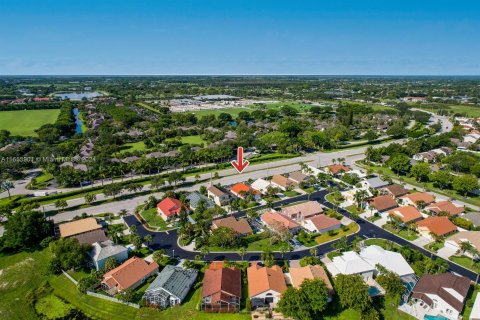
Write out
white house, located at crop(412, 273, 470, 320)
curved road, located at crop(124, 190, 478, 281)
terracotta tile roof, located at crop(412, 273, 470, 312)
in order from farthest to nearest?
curved road, located at crop(124, 190, 478, 281) → terracotta tile roof, located at crop(412, 273, 470, 312) → white house, located at crop(412, 273, 470, 320)

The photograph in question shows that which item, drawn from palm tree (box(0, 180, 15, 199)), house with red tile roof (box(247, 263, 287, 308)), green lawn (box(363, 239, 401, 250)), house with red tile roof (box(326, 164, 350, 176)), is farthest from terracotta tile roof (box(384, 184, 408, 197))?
palm tree (box(0, 180, 15, 199))

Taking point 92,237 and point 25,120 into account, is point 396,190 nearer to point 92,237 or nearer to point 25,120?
point 92,237

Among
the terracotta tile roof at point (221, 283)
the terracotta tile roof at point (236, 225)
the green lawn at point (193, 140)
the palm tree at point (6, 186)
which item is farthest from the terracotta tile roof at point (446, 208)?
the palm tree at point (6, 186)

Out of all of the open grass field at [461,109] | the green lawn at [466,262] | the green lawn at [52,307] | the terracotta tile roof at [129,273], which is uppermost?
the open grass field at [461,109]

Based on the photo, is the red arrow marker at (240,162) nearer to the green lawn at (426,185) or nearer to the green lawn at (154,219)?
the green lawn at (154,219)

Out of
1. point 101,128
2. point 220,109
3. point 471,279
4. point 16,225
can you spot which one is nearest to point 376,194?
point 471,279

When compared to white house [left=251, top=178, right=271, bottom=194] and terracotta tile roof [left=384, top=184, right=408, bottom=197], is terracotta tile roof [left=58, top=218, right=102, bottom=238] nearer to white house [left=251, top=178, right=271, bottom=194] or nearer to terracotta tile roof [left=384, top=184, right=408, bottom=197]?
white house [left=251, top=178, right=271, bottom=194]

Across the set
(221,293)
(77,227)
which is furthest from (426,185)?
(77,227)
